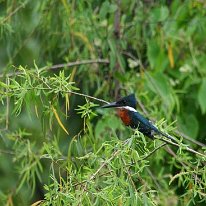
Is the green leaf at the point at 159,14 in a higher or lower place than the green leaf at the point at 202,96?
higher

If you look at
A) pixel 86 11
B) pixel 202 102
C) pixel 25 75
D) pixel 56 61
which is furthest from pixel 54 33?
pixel 25 75

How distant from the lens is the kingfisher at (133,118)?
245 centimetres

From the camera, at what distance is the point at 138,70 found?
4.36 meters

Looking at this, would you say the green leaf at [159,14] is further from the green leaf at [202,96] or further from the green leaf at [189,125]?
the green leaf at [189,125]

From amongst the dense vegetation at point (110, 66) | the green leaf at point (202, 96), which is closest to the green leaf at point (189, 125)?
the dense vegetation at point (110, 66)

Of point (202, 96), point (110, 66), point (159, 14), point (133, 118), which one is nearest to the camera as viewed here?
point (133, 118)

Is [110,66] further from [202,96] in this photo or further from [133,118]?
[133,118]

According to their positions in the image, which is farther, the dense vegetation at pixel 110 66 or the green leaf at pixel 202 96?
the green leaf at pixel 202 96

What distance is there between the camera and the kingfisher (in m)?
2.45

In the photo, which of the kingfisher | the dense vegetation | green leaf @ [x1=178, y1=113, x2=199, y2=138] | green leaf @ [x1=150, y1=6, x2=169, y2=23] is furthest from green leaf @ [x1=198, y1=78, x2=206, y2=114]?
the kingfisher

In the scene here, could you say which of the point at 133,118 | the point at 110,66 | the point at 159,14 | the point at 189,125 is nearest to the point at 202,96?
the point at 189,125

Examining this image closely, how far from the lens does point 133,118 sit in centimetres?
251

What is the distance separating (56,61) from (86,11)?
2.19ft

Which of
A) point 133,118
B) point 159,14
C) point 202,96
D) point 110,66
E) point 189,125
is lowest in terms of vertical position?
point 189,125
